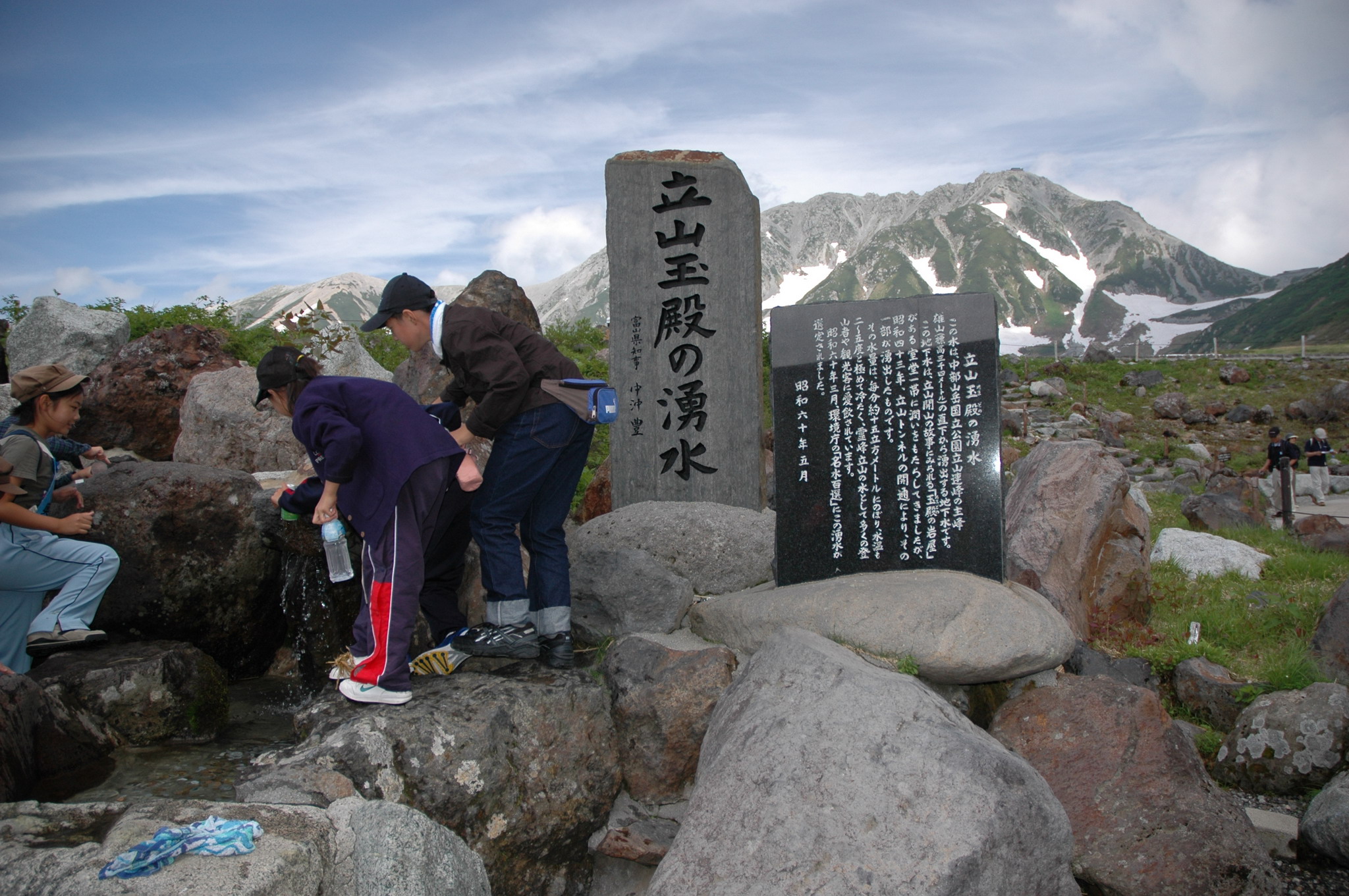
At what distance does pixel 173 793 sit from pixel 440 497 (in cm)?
194

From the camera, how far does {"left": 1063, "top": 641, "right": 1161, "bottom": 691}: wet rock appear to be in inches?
221

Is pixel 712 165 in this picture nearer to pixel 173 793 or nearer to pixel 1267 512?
pixel 173 793

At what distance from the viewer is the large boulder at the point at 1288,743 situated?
469cm

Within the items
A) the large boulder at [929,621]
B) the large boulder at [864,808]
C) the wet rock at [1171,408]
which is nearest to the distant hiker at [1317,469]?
the wet rock at [1171,408]

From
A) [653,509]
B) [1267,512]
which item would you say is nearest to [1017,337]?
[1267,512]

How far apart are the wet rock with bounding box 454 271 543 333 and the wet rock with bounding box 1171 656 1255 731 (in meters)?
6.20

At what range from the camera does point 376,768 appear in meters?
3.57

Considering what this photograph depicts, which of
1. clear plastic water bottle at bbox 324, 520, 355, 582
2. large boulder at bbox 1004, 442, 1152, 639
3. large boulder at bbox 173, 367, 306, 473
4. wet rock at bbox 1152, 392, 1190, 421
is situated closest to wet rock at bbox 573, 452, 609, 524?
large boulder at bbox 1004, 442, 1152, 639

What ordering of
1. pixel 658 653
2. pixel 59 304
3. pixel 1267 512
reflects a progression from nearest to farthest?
pixel 658 653, pixel 59 304, pixel 1267 512

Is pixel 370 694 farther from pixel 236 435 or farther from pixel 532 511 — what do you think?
pixel 236 435

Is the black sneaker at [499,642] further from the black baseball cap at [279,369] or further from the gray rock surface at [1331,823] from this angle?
the gray rock surface at [1331,823]

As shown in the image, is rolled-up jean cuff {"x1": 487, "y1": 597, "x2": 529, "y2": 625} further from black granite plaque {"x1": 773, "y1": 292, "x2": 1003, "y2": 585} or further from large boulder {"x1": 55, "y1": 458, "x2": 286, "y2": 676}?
large boulder {"x1": 55, "y1": 458, "x2": 286, "y2": 676}

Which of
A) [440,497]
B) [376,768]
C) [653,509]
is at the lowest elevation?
[376,768]

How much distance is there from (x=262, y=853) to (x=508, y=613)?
6.26 ft
